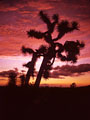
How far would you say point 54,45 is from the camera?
49.8 ft

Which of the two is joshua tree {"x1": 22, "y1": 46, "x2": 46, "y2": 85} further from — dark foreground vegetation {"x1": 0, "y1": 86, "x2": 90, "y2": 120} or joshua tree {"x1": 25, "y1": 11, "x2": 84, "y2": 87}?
dark foreground vegetation {"x1": 0, "y1": 86, "x2": 90, "y2": 120}

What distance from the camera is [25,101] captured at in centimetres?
522

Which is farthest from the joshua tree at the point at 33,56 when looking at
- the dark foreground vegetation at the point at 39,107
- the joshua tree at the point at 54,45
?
the dark foreground vegetation at the point at 39,107

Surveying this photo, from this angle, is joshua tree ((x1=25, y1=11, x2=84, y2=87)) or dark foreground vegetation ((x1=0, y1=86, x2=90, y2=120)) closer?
dark foreground vegetation ((x1=0, y1=86, x2=90, y2=120))

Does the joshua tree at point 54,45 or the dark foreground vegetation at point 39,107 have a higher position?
the joshua tree at point 54,45

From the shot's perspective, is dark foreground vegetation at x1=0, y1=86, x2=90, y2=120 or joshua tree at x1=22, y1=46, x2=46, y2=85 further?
joshua tree at x1=22, y1=46, x2=46, y2=85

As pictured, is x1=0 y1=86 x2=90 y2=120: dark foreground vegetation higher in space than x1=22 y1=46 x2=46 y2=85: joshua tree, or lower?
lower

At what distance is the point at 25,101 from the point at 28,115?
2.85ft

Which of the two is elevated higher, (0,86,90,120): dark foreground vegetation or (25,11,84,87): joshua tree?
(25,11,84,87): joshua tree

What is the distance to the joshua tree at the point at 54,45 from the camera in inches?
575

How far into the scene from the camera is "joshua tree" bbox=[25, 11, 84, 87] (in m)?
14.6

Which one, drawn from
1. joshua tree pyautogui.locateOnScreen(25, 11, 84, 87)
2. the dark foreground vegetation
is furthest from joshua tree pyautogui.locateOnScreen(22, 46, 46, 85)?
the dark foreground vegetation

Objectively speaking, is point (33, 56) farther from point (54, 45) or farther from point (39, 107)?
point (39, 107)

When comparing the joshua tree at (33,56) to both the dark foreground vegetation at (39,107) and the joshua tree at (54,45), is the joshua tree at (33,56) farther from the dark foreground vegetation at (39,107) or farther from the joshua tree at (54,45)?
the dark foreground vegetation at (39,107)
